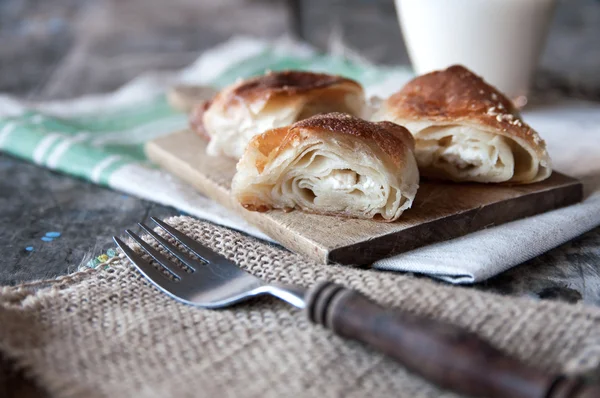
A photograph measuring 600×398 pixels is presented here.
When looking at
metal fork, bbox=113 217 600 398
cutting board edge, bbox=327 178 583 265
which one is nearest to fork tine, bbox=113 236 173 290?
metal fork, bbox=113 217 600 398

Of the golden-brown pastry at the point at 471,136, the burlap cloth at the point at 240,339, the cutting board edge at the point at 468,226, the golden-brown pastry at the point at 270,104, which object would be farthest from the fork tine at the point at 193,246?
the golden-brown pastry at the point at 471,136

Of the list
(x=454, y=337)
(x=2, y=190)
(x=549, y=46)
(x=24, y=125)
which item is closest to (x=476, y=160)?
(x=454, y=337)

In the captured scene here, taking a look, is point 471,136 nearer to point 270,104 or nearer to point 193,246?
point 270,104

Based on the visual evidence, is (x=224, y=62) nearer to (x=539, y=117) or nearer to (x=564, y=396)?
(x=539, y=117)

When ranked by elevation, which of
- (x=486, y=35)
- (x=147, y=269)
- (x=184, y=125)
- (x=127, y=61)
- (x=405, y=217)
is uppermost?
(x=486, y=35)

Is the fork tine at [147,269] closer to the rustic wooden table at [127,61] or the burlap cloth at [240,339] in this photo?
the burlap cloth at [240,339]

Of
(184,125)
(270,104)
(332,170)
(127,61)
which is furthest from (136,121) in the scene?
(332,170)
